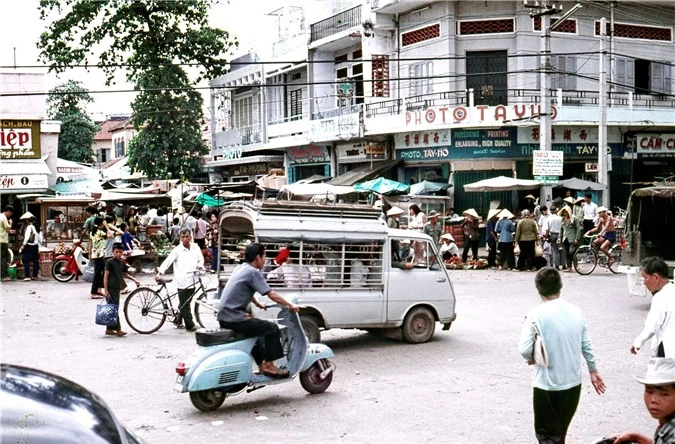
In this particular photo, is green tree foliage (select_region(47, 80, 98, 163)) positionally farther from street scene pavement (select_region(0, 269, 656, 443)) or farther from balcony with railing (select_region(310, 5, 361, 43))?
street scene pavement (select_region(0, 269, 656, 443))

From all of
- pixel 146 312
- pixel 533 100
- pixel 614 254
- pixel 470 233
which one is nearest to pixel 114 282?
pixel 146 312

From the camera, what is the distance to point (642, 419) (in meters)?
7.67

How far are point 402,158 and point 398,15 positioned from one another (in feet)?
18.4

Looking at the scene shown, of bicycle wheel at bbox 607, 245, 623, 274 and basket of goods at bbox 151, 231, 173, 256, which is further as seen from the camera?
basket of goods at bbox 151, 231, 173, 256

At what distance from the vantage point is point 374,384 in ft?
30.3

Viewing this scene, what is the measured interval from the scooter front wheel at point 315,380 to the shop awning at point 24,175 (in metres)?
20.9

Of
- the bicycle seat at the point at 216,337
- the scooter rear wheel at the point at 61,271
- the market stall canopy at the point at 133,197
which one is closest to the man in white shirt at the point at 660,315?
the bicycle seat at the point at 216,337

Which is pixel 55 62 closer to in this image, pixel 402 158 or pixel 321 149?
pixel 321 149

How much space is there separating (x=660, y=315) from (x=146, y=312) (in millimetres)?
8451

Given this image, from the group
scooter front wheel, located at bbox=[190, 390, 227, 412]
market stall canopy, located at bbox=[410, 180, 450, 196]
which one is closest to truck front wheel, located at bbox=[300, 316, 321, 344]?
scooter front wheel, located at bbox=[190, 390, 227, 412]

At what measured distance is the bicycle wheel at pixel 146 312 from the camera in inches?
516

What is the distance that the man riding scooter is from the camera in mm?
8211

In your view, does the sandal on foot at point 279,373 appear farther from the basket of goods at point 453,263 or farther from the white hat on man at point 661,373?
the basket of goods at point 453,263

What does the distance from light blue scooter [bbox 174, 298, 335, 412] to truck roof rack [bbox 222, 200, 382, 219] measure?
2.42 metres
